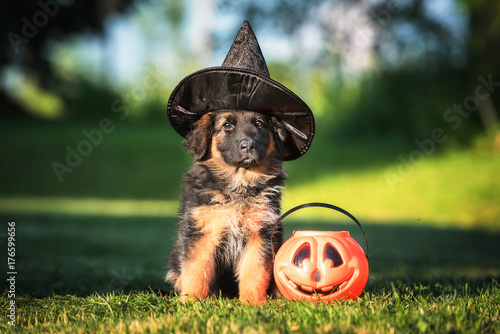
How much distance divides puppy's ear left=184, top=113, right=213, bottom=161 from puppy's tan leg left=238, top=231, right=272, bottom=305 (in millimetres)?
816

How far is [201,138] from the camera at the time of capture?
13.7 ft

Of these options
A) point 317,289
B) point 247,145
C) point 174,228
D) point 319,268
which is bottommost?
point 317,289

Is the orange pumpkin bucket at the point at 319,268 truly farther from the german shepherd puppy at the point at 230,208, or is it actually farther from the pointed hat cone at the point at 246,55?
the pointed hat cone at the point at 246,55

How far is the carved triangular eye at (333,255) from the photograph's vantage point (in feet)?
12.1

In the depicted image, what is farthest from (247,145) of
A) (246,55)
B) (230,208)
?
(246,55)

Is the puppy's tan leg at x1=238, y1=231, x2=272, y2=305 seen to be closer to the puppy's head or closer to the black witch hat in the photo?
the puppy's head

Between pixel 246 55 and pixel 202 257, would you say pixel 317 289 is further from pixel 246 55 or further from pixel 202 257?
pixel 246 55

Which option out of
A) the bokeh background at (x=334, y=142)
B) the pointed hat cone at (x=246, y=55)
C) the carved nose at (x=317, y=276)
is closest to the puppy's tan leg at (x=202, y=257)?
the carved nose at (x=317, y=276)

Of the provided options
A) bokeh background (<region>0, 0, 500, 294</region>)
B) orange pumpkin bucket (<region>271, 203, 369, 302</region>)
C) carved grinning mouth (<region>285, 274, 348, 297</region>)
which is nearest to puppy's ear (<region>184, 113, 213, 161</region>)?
orange pumpkin bucket (<region>271, 203, 369, 302</region>)

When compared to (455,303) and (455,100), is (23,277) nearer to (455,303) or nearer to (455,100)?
(455,303)

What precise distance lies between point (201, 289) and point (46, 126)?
73.0 ft

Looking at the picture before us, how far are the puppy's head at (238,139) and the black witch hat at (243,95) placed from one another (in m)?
0.07

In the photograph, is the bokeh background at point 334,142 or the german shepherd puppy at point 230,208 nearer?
the german shepherd puppy at point 230,208

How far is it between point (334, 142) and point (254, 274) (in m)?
17.4
